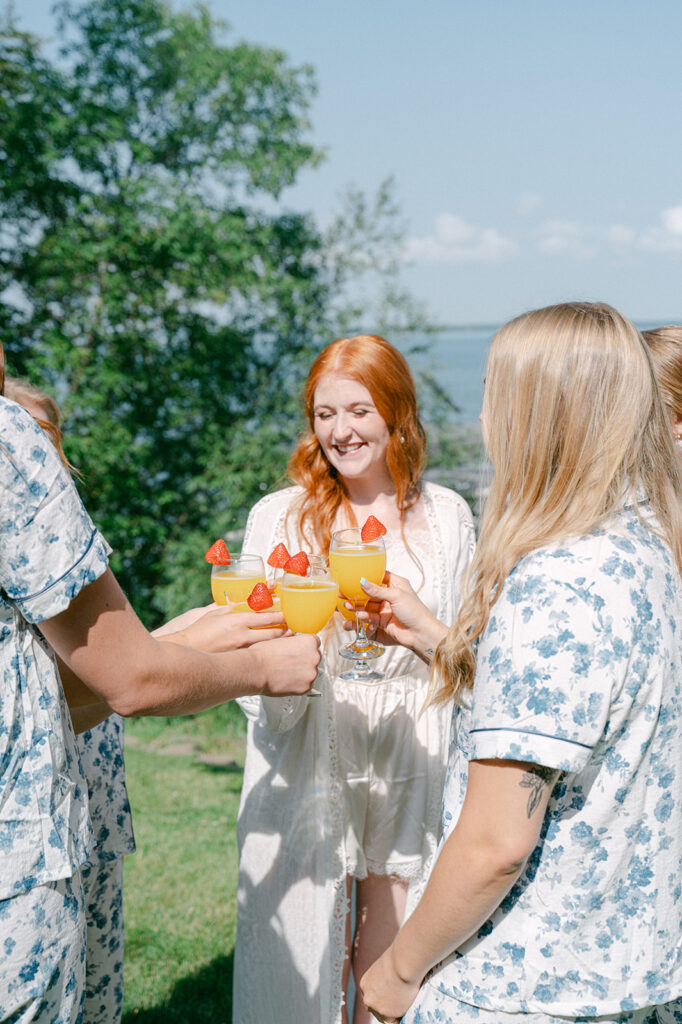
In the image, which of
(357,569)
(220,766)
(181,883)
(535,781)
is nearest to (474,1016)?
(535,781)

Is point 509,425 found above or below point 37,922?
above

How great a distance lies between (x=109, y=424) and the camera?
7363mm

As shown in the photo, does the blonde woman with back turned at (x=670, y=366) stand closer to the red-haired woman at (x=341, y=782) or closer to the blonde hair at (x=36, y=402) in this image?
the red-haired woman at (x=341, y=782)

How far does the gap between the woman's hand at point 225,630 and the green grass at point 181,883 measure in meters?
1.83

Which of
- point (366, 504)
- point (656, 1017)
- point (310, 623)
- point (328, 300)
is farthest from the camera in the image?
point (328, 300)

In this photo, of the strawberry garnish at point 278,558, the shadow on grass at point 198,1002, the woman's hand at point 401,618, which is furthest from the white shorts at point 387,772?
the shadow on grass at point 198,1002

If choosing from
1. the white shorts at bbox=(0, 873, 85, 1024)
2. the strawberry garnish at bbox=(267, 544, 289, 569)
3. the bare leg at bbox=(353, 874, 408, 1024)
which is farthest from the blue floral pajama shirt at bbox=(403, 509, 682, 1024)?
the bare leg at bbox=(353, 874, 408, 1024)

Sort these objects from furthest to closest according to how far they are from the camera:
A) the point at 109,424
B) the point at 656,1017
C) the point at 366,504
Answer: the point at 109,424
the point at 366,504
the point at 656,1017

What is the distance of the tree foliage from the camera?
718cm

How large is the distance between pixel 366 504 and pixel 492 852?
2.05 m

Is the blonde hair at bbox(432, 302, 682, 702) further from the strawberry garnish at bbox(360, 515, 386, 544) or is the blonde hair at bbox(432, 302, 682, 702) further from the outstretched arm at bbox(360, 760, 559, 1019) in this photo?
the strawberry garnish at bbox(360, 515, 386, 544)

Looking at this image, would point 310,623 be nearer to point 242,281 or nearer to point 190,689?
point 190,689

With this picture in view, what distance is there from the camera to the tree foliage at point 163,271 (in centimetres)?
718

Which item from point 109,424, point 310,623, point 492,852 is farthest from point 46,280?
point 492,852
